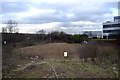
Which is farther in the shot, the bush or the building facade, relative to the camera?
the bush

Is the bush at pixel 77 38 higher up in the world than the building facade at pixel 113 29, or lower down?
lower down

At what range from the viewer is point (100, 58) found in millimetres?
8992

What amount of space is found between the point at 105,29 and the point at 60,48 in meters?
28.6

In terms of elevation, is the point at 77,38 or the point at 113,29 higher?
the point at 113,29

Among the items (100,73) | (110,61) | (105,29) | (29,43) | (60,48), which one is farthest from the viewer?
(105,29)

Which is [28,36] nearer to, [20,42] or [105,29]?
[20,42]

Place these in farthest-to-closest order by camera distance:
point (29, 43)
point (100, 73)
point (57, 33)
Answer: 1. point (57, 33)
2. point (29, 43)
3. point (100, 73)

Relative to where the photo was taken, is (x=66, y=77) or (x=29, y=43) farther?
(x=29, y=43)

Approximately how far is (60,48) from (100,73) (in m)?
6.80

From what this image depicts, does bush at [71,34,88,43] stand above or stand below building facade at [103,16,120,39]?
below

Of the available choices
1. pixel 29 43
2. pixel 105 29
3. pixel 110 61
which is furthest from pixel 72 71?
pixel 105 29

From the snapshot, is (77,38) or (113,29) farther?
(113,29)

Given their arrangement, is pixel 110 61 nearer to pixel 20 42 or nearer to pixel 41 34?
pixel 20 42

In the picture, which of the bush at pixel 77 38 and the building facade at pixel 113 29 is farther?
the bush at pixel 77 38
